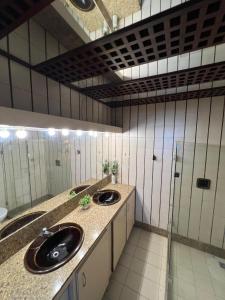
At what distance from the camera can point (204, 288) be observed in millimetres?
1626

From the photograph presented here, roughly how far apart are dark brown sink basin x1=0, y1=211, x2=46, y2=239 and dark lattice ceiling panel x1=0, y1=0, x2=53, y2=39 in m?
1.39

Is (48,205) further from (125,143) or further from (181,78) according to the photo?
(181,78)

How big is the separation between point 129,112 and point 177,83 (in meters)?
1.08

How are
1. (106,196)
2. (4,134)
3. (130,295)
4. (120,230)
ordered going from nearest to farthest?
(4,134), (130,295), (120,230), (106,196)

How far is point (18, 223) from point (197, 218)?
2.41 meters

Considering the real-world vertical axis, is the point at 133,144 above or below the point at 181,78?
below

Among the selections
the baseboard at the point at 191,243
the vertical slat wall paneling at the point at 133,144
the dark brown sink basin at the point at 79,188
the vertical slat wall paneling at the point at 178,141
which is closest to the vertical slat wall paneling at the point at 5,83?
the dark brown sink basin at the point at 79,188

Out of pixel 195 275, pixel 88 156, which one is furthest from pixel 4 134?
pixel 195 275

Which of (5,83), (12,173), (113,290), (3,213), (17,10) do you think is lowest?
(113,290)

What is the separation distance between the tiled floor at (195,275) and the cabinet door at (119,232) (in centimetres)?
73

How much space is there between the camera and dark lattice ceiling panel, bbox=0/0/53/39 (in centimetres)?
54

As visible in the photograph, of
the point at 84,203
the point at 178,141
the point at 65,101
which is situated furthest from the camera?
the point at 178,141

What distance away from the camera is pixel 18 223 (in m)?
1.24

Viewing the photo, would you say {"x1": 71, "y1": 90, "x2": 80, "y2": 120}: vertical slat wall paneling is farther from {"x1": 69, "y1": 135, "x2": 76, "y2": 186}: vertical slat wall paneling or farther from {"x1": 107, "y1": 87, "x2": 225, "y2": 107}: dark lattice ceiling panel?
{"x1": 107, "y1": 87, "x2": 225, "y2": 107}: dark lattice ceiling panel
